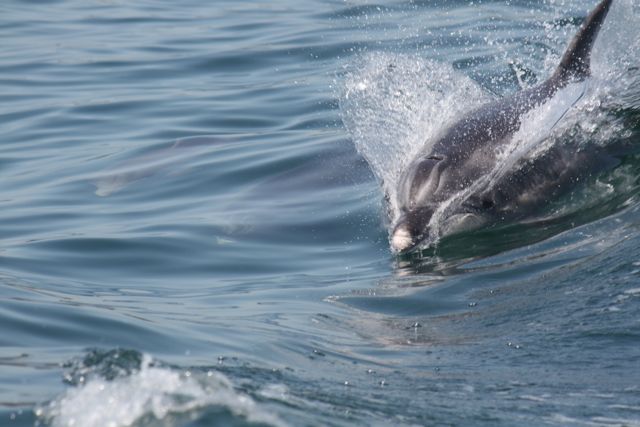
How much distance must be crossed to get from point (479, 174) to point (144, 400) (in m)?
4.71

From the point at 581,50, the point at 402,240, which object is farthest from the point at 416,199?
the point at 581,50

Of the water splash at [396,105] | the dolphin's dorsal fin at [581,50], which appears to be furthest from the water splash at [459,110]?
Answer: the dolphin's dorsal fin at [581,50]

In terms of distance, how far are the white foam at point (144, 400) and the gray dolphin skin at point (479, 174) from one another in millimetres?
3742

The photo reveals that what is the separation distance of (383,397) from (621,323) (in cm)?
147

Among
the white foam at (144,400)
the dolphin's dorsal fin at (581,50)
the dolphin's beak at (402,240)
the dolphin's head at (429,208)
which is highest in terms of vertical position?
the dolphin's dorsal fin at (581,50)

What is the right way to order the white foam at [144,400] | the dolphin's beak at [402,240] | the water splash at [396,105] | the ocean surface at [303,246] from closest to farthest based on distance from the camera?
the white foam at [144,400] → the ocean surface at [303,246] → the dolphin's beak at [402,240] → the water splash at [396,105]

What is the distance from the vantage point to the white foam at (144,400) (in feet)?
14.4

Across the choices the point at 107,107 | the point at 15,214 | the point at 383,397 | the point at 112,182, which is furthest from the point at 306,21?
the point at 383,397

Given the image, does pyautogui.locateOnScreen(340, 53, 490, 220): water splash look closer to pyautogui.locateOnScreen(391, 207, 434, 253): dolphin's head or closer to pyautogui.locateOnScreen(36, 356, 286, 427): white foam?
pyautogui.locateOnScreen(391, 207, 434, 253): dolphin's head

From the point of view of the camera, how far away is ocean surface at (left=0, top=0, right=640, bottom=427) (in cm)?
509

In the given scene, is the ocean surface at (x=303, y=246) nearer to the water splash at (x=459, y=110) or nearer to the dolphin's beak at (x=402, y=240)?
the water splash at (x=459, y=110)

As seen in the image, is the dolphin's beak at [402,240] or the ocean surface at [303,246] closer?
the ocean surface at [303,246]

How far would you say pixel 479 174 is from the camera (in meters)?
8.70

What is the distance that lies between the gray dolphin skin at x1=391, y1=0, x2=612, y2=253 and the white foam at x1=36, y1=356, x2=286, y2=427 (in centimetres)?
374
